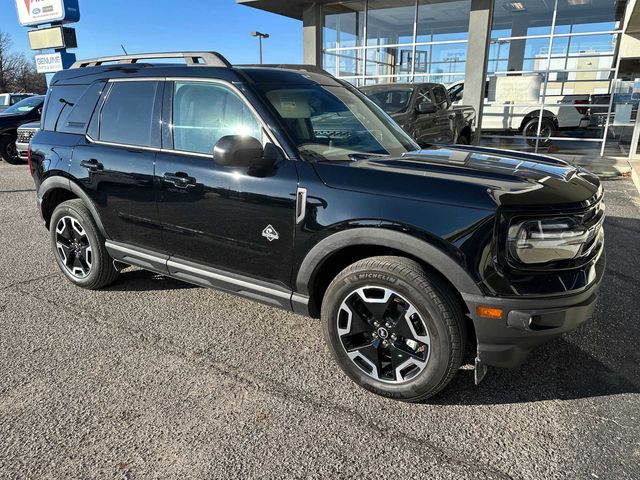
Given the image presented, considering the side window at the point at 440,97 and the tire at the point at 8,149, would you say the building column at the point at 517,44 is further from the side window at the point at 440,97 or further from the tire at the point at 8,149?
the tire at the point at 8,149

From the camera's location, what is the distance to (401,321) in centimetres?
262

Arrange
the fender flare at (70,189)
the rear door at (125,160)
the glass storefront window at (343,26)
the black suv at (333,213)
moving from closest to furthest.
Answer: the black suv at (333,213), the rear door at (125,160), the fender flare at (70,189), the glass storefront window at (343,26)

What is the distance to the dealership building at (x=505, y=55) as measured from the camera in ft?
40.7

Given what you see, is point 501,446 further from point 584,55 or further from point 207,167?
point 584,55

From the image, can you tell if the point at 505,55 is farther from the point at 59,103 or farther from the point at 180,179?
the point at 180,179

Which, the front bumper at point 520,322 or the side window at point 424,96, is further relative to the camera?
the side window at point 424,96

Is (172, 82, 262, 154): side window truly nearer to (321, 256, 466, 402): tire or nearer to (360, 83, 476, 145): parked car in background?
(321, 256, 466, 402): tire

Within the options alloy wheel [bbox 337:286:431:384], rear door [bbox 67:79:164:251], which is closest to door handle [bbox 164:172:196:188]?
rear door [bbox 67:79:164:251]

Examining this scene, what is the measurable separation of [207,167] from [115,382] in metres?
1.43

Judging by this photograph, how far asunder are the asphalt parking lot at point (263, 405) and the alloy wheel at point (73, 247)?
0.43 meters

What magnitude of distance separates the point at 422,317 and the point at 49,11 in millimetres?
17397

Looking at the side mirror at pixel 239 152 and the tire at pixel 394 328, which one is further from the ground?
the side mirror at pixel 239 152

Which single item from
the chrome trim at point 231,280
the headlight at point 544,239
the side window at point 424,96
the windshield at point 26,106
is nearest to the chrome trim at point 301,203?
the chrome trim at point 231,280

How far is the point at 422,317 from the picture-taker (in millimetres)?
2523
